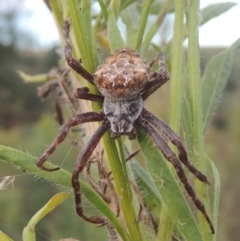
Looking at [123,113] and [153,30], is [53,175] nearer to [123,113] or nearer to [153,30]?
[123,113]

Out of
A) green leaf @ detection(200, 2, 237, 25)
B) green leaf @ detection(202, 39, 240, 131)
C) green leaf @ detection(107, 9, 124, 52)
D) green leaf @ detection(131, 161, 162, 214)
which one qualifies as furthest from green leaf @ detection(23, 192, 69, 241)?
green leaf @ detection(200, 2, 237, 25)

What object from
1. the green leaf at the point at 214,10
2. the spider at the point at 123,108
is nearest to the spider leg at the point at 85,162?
the spider at the point at 123,108

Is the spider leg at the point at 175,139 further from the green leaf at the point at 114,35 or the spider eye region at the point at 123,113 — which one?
the green leaf at the point at 114,35

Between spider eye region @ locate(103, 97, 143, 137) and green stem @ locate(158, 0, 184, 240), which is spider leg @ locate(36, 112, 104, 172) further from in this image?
green stem @ locate(158, 0, 184, 240)

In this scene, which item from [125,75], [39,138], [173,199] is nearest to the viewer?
[173,199]

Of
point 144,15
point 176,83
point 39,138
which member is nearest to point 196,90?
point 176,83

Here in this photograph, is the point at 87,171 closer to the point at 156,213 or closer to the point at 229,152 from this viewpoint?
the point at 156,213
